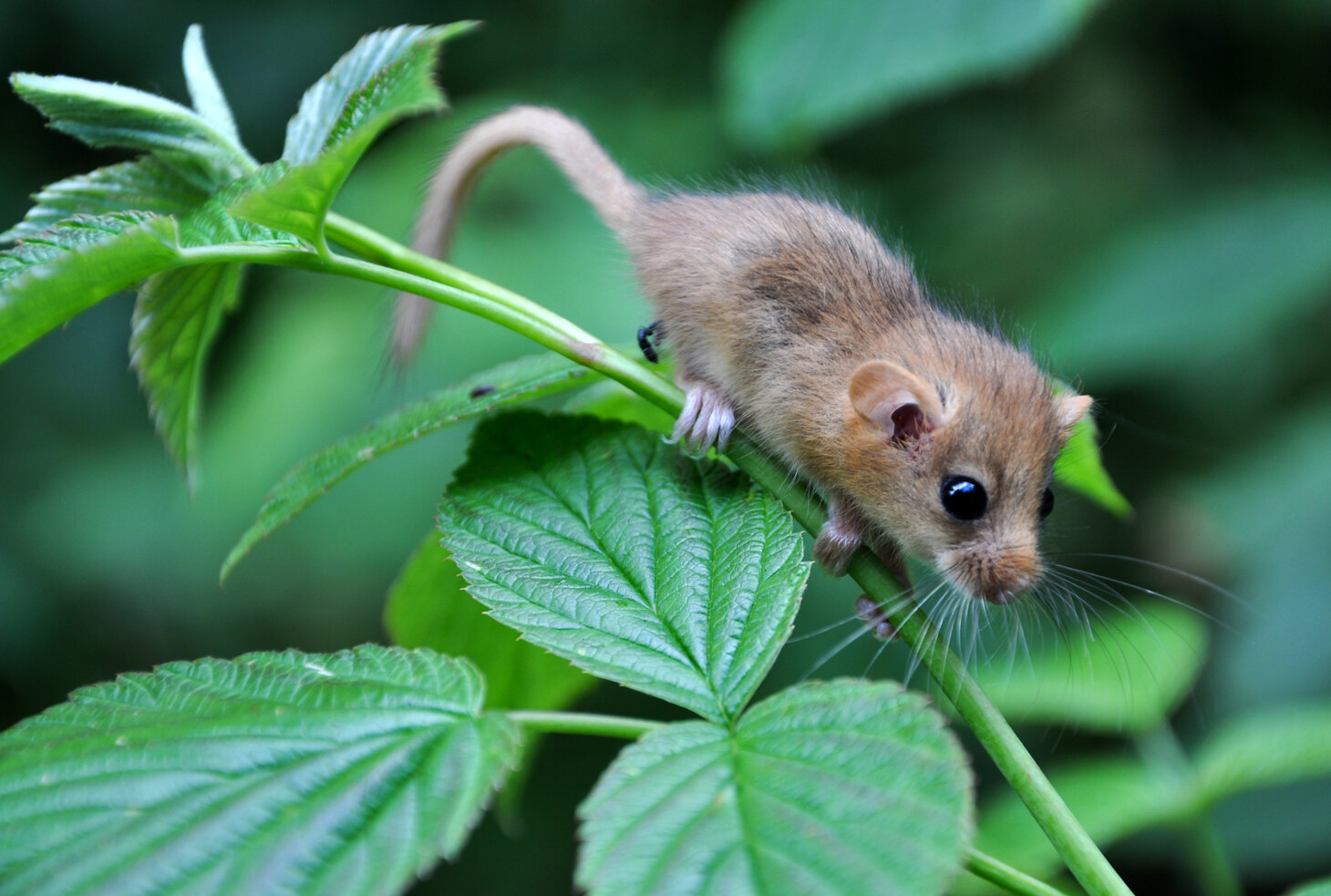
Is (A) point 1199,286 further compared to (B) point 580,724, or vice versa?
(A) point 1199,286

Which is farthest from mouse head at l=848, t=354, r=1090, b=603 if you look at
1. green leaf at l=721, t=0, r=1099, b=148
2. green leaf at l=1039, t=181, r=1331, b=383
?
green leaf at l=1039, t=181, r=1331, b=383

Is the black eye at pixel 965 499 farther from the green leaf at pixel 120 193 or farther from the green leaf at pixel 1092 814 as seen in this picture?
the green leaf at pixel 120 193

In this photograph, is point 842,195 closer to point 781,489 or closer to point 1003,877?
point 781,489

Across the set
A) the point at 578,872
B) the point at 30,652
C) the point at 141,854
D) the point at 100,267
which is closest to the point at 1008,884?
the point at 578,872

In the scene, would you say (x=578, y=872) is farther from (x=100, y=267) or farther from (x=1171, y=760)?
(x=1171, y=760)

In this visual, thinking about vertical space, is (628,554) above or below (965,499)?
below

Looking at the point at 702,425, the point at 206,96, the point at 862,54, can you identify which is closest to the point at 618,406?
the point at 702,425

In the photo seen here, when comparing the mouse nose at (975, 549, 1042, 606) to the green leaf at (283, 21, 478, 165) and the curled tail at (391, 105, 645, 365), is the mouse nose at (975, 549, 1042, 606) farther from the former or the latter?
the green leaf at (283, 21, 478, 165)
